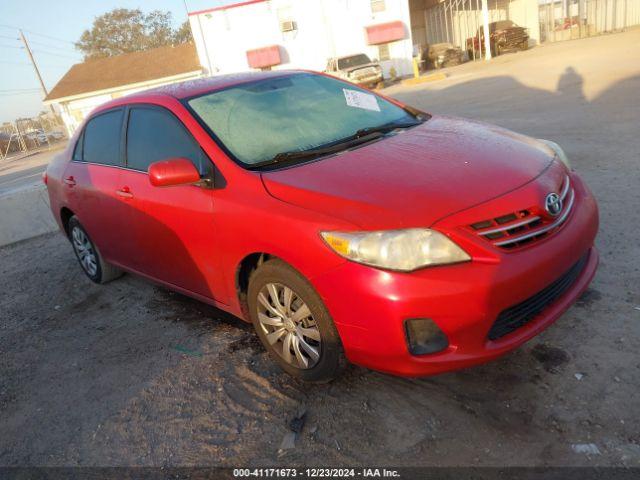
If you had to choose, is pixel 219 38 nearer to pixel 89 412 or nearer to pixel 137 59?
pixel 137 59

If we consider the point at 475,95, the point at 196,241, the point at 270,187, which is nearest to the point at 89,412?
the point at 196,241

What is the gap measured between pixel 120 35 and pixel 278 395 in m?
58.2

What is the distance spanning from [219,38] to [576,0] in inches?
810

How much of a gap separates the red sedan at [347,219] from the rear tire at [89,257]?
0.93m

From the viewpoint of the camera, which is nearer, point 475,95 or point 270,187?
point 270,187

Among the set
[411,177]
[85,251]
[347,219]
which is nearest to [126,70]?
[85,251]

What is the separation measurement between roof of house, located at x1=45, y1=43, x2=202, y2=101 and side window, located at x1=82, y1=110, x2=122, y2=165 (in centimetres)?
2874

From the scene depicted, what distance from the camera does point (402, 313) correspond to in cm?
217

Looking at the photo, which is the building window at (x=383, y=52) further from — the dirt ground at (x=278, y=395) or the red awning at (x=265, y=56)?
the dirt ground at (x=278, y=395)

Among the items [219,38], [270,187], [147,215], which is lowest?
[147,215]

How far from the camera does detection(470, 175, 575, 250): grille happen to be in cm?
225

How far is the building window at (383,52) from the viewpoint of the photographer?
30.1m

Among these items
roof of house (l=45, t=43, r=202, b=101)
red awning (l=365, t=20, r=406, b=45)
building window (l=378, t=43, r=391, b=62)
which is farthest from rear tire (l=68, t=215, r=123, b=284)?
roof of house (l=45, t=43, r=202, b=101)

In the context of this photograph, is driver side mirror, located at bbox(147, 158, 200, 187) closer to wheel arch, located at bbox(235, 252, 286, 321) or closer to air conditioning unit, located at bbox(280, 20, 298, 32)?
wheel arch, located at bbox(235, 252, 286, 321)
